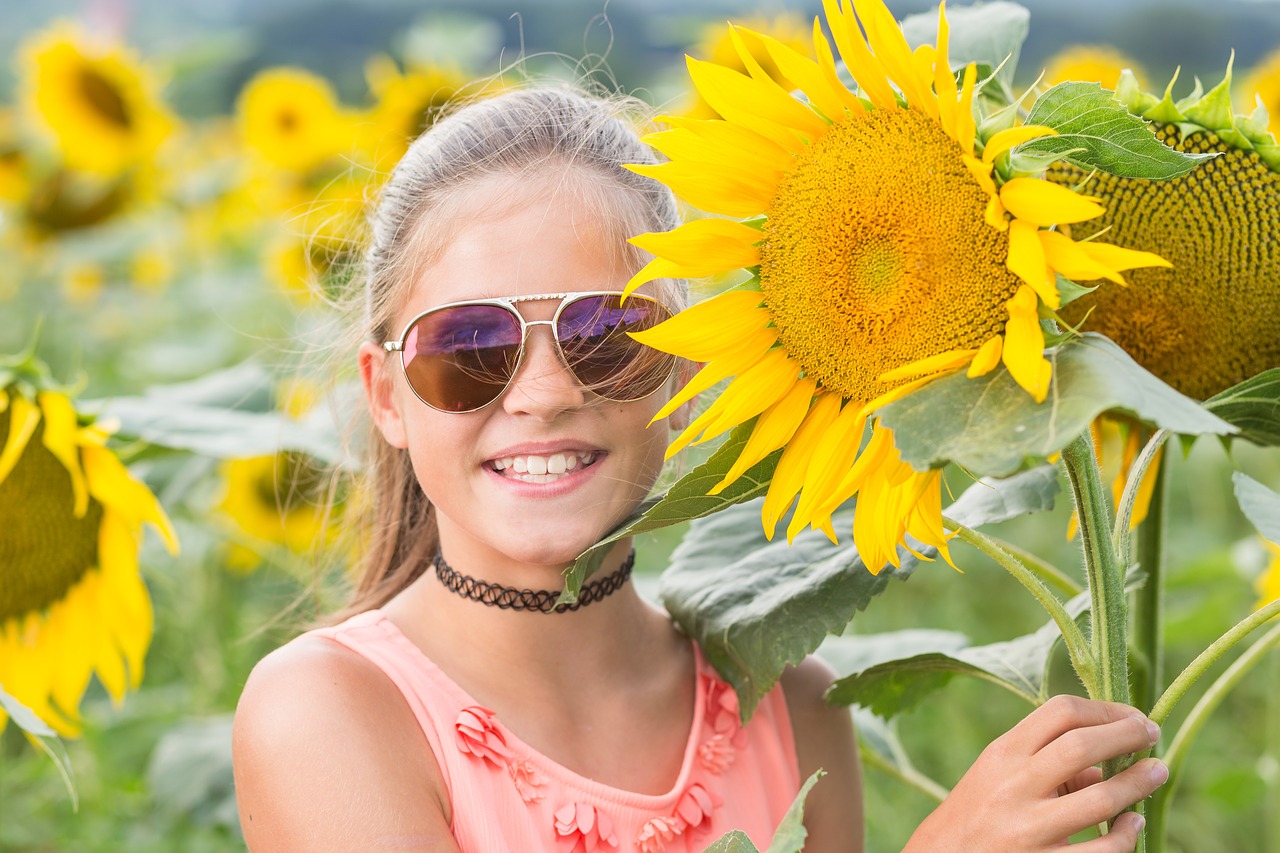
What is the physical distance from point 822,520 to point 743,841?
171 millimetres

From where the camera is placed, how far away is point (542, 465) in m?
1.02

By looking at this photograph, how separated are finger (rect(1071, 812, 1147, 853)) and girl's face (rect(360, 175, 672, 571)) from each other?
1.37ft

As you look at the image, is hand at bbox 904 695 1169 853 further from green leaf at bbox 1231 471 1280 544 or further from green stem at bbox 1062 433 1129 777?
green leaf at bbox 1231 471 1280 544

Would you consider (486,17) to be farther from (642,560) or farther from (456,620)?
(456,620)

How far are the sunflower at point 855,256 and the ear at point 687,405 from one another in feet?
1.04

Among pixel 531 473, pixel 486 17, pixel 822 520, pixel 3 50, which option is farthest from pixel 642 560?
pixel 822 520

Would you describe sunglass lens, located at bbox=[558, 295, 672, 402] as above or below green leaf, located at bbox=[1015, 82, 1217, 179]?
below

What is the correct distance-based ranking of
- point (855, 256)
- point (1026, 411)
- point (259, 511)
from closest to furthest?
point (1026, 411) → point (855, 256) → point (259, 511)

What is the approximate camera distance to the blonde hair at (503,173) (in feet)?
3.55

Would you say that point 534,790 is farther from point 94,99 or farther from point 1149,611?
point 94,99

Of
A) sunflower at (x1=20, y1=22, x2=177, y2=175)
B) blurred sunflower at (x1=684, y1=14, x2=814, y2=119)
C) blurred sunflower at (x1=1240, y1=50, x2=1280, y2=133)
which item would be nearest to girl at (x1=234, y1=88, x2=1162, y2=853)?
blurred sunflower at (x1=684, y1=14, x2=814, y2=119)

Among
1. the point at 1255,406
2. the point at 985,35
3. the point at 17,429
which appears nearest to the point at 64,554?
the point at 17,429

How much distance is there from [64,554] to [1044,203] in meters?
1.02

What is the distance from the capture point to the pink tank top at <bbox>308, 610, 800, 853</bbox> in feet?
3.36
